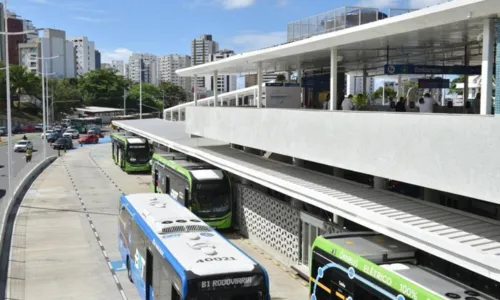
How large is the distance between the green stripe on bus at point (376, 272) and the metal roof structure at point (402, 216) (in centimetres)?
93

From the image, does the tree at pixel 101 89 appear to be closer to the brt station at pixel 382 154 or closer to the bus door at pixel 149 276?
the brt station at pixel 382 154

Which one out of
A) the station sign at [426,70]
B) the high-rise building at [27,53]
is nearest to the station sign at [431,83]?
the station sign at [426,70]

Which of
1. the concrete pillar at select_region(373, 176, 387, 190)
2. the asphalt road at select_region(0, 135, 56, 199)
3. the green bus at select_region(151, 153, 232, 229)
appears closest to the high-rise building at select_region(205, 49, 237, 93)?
the green bus at select_region(151, 153, 232, 229)

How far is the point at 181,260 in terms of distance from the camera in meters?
10.6

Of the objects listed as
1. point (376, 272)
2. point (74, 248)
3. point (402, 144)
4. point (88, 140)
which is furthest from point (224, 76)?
point (376, 272)

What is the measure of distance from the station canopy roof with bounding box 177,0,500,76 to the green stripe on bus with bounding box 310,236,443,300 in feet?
16.1

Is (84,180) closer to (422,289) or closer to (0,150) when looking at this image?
(0,150)

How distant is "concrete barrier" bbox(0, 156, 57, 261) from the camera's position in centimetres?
2105

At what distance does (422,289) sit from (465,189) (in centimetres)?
216

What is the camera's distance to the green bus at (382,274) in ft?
28.5

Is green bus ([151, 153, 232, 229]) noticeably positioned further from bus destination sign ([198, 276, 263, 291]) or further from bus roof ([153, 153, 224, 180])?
bus destination sign ([198, 276, 263, 291])

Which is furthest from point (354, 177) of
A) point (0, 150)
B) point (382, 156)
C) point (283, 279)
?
point (0, 150)

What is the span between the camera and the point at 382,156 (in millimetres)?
11930

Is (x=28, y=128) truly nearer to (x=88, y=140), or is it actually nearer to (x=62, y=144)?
(x=88, y=140)
